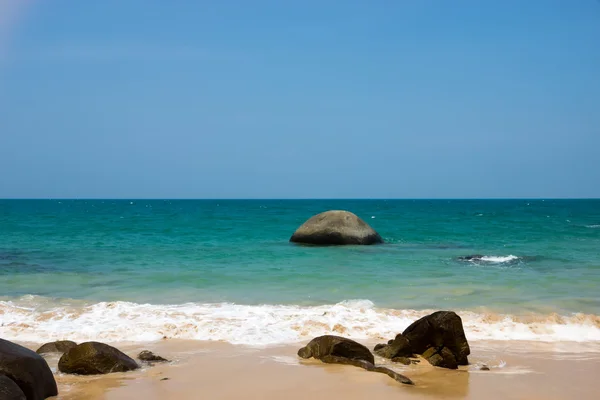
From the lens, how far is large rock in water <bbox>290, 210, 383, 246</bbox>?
24.2 meters

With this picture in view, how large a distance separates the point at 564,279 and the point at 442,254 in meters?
6.57

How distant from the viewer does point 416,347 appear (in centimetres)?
795

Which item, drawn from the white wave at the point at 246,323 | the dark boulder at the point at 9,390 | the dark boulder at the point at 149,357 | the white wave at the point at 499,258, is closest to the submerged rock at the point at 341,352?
the white wave at the point at 246,323

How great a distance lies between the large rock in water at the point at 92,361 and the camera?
710cm

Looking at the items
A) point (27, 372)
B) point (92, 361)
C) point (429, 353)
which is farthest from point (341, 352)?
point (27, 372)

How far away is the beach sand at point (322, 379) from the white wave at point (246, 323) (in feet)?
3.85

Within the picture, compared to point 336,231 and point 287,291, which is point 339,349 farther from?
point 336,231

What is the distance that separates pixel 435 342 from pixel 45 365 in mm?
4709

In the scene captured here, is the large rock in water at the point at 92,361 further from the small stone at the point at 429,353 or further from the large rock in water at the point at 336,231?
the large rock in water at the point at 336,231

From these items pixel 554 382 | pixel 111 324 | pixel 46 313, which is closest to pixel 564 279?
pixel 554 382

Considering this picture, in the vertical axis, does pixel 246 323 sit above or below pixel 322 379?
below

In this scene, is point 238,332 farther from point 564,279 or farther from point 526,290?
point 564,279

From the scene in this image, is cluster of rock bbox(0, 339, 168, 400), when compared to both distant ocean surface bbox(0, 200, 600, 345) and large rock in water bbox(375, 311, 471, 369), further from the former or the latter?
large rock in water bbox(375, 311, 471, 369)

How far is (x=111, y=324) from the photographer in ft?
33.8
